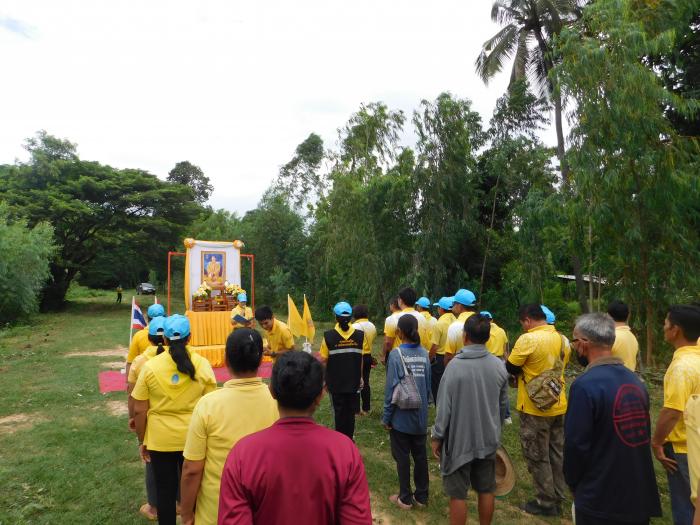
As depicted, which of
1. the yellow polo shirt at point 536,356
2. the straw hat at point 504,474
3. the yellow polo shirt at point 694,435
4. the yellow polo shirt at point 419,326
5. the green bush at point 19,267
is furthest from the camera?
the green bush at point 19,267

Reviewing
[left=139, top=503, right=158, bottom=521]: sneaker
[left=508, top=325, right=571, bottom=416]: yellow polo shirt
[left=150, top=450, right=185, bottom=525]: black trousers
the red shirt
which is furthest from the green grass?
the red shirt

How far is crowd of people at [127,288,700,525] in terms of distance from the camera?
148 centimetres

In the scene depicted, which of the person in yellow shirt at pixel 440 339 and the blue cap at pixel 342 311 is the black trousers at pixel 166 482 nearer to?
the blue cap at pixel 342 311

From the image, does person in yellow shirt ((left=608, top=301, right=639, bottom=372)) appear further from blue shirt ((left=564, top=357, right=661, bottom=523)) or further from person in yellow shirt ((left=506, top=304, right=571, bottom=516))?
blue shirt ((left=564, top=357, right=661, bottom=523))

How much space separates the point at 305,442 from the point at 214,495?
0.87 meters

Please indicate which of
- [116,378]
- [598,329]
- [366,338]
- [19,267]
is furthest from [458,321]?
[19,267]

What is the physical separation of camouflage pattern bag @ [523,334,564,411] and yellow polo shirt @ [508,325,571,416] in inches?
2.4

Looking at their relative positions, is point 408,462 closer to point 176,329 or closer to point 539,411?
point 539,411

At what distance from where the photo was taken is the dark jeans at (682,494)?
2.64m

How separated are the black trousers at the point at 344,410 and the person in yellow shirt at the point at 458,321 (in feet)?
3.85

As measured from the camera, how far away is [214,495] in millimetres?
2047

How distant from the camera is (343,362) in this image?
4.60 m

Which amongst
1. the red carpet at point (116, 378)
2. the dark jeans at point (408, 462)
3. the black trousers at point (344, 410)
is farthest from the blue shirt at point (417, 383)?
the red carpet at point (116, 378)

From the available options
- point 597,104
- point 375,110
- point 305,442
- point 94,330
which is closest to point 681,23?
point 597,104
